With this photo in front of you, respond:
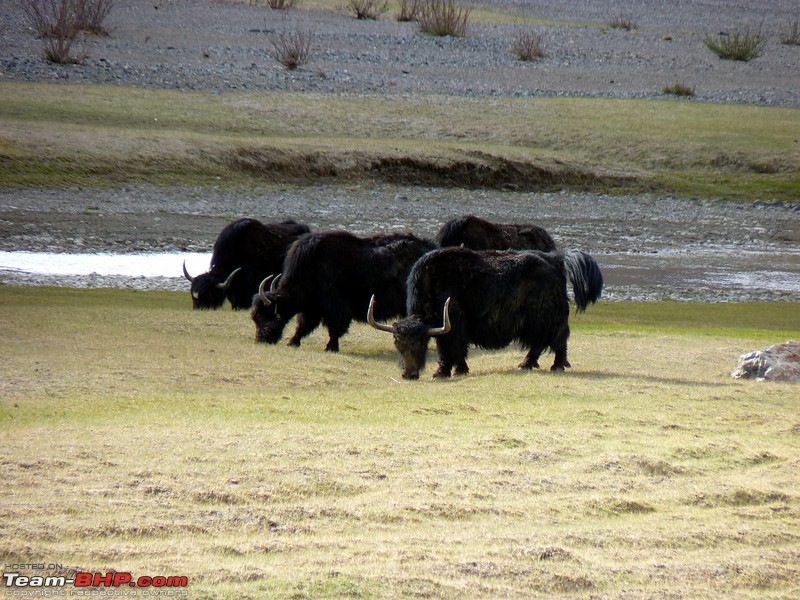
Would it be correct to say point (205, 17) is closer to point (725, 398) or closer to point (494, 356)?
point (494, 356)

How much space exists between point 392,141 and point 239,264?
16.1 meters

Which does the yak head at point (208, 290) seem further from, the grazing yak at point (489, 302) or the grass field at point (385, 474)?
the grazing yak at point (489, 302)

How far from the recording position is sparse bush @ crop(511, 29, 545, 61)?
44.0m

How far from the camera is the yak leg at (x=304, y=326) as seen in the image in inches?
528

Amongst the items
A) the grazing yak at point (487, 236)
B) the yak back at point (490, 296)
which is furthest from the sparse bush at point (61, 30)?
the yak back at point (490, 296)

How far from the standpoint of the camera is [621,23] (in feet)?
177

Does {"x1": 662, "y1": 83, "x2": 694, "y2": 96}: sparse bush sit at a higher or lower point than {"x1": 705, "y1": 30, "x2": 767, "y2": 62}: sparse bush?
lower

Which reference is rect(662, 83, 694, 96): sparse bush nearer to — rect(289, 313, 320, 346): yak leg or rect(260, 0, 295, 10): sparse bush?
rect(260, 0, 295, 10): sparse bush

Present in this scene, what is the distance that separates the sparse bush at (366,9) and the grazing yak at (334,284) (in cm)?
3868

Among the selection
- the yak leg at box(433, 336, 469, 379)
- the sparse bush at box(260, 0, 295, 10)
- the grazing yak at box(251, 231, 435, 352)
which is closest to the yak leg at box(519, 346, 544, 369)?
the yak leg at box(433, 336, 469, 379)

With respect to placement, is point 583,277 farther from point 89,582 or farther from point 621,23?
point 621,23

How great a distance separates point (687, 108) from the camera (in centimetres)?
3841

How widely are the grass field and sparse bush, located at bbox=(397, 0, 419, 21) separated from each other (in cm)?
4087

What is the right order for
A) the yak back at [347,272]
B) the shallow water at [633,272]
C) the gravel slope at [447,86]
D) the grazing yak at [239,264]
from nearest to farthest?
the yak back at [347,272]
the grazing yak at [239,264]
the shallow water at [633,272]
the gravel slope at [447,86]
